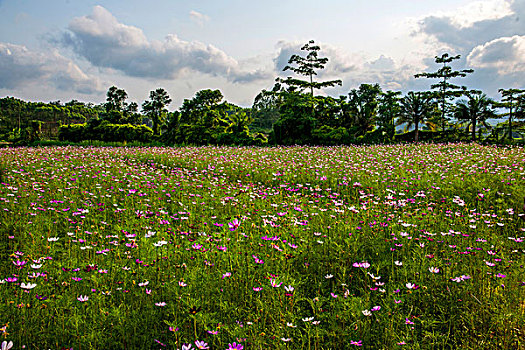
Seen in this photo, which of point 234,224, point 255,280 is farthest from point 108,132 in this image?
point 255,280

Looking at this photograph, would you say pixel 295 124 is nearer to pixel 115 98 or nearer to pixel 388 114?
pixel 388 114

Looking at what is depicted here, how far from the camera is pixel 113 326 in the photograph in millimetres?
2357

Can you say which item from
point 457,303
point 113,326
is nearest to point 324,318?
point 457,303

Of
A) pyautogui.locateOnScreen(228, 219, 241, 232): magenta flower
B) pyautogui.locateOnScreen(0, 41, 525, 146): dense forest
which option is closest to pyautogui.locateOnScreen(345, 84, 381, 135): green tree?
pyautogui.locateOnScreen(0, 41, 525, 146): dense forest

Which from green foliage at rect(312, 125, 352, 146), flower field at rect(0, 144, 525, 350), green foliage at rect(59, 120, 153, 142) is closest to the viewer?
flower field at rect(0, 144, 525, 350)

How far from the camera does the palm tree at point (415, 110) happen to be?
26.2m

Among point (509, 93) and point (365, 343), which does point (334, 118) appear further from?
point (365, 343)

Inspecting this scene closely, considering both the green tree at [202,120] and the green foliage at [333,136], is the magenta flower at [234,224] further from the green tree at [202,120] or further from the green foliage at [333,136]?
the green tree at [202,120]

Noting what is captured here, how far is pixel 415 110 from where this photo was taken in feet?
85.9

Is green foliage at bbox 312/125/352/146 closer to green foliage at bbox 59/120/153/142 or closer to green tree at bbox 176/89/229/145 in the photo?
green tree at bbox 176/89/229/145

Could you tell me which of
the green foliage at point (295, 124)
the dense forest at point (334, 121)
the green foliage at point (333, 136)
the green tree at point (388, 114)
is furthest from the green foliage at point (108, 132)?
the green tree at point (388, 114)

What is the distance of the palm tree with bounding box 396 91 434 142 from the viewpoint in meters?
26.2

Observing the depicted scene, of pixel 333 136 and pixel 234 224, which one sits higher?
pixel 333 136

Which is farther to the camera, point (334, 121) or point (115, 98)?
point (115, 98)
